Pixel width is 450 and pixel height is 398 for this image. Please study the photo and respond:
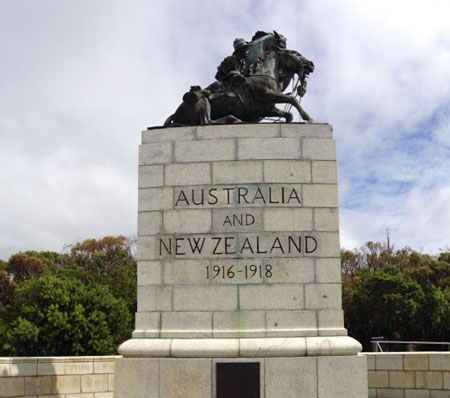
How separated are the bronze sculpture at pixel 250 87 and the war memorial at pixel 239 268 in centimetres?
53

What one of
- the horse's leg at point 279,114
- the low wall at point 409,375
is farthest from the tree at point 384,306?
the horse's leg at point 279,114

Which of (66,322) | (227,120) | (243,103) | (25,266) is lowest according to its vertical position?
(66,322)

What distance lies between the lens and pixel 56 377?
47.2 ft

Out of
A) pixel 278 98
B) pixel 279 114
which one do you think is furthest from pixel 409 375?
pixel 278 98

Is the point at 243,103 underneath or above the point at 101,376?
above

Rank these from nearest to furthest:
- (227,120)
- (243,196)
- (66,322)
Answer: (243,196), (227,120), (66,322)

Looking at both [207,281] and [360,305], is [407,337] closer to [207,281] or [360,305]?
[360,305]

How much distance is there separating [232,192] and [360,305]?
4427 cm

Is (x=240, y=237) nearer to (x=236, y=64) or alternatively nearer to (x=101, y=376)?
(x=236, y=64)

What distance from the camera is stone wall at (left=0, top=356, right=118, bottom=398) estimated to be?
→ 1385cm

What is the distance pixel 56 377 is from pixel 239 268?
19.5ft

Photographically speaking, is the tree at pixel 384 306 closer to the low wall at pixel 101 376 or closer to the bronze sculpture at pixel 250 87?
the low wall at pixel 101 376

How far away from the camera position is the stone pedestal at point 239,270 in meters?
11.0

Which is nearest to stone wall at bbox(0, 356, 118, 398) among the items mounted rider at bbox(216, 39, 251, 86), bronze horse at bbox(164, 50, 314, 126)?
bronze horse at bbox(164, 50, 314, 126)
